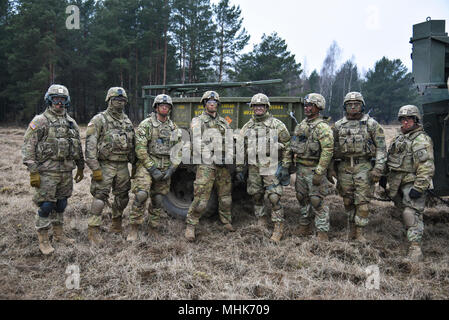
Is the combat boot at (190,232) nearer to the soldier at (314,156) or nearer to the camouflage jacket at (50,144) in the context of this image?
the soldier at (314,156)

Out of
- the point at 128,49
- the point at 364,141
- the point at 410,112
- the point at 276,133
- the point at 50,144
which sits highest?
the point at 128,49

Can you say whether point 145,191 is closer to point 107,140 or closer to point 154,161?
point 154,161

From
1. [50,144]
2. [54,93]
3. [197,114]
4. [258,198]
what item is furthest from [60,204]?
[258,198]

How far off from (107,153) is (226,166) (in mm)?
1705

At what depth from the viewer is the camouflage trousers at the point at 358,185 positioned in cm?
448

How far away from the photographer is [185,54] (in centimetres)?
2356

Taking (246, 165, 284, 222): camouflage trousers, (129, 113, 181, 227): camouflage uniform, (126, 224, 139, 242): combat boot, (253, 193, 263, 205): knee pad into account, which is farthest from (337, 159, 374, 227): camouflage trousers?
(126, 224, 139, 242): combat boot

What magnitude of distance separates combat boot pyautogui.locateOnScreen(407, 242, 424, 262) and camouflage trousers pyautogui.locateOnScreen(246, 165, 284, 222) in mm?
1655

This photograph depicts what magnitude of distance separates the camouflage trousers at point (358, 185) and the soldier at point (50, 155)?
3720 millimetres

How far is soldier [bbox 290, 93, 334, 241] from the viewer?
14.7 feet

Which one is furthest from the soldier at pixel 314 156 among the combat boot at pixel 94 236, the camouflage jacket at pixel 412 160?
the combat boot at pixel 94 236

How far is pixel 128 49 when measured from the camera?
2367 centimetres
